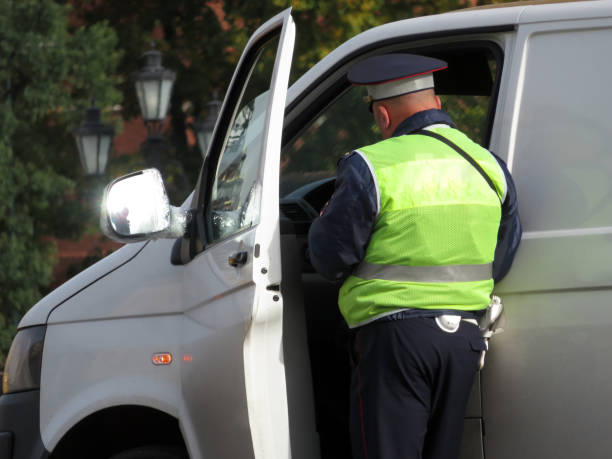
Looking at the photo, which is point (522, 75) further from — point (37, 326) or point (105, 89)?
point (105, 89)

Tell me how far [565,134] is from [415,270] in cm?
55

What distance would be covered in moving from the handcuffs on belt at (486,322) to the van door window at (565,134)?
0.77ft

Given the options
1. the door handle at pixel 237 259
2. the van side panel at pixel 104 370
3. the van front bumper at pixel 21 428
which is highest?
the door handle at pixel 237 259

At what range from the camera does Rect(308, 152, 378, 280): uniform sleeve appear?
2695 millimetres

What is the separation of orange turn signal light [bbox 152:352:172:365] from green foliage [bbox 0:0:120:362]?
14.7 m

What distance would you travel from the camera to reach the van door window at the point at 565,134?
2.72 m

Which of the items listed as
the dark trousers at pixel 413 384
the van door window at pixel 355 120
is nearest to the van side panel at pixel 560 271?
the dark trousers at pixel 413 384

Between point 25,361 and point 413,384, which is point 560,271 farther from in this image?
point 25,361

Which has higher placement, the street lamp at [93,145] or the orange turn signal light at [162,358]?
the street lamp at [93,145]

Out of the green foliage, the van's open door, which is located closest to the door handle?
the van's open door

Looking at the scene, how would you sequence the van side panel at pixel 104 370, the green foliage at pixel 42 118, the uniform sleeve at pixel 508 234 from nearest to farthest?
the uniform sleeve at pixel 508 234 < the van side panel at pixel 104 370 < the green foliage at pixel 42 118

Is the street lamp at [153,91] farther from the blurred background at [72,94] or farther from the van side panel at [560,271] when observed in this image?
the van side panel at [560,271]

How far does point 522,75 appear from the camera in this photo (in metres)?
2.91

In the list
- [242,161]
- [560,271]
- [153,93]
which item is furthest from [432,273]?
[153,93]
